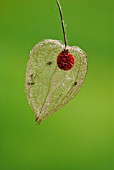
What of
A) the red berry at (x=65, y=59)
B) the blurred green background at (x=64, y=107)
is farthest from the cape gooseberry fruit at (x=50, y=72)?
the blurred green background at (x=64, y=107)

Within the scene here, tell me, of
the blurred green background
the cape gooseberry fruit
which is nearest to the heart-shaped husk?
the cape gooseberry fruit

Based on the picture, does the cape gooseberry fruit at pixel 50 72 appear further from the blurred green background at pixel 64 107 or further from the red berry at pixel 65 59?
the blurred green background at pixel 64 107

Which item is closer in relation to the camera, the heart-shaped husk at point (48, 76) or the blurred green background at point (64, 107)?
the heart-shaped husk at point (48, 76)

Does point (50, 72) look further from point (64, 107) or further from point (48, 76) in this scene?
point (64, 107)
